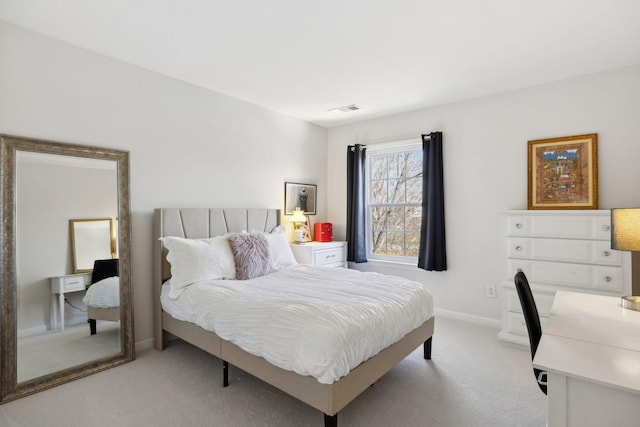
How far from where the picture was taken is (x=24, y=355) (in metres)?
2.29

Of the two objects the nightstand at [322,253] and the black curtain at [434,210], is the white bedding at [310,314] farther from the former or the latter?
the black curtain at [434,210]

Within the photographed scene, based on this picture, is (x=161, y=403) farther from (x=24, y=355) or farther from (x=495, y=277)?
(x=495, y=277)

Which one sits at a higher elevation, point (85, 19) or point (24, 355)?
point (85, 19)

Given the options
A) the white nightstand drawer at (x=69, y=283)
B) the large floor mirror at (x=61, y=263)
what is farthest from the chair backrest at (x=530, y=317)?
the white nightstand drawer at (x=69, y=283)

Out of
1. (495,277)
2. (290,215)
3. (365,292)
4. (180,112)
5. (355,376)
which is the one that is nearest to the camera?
(355,376)

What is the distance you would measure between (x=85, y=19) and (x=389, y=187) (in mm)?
3594

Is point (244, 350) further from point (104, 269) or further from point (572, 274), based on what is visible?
point (572, 274)

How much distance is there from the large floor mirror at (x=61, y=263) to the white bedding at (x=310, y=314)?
1.58 ft

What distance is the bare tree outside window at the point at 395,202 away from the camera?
4.33 meters

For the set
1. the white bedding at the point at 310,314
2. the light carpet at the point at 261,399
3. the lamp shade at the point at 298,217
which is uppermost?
the lamp shade at the point at 298,217

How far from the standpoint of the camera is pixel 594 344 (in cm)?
129

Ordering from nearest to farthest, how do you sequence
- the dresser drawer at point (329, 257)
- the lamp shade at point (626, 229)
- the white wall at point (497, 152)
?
1. the lamp shade at point (626, 229)
2. the white wall at point (497, 152)
3. the dresser drawer at point (329, 257)

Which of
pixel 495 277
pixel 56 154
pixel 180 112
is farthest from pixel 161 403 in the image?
pixel 495 277

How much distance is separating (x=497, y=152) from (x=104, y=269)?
3.95 meters
